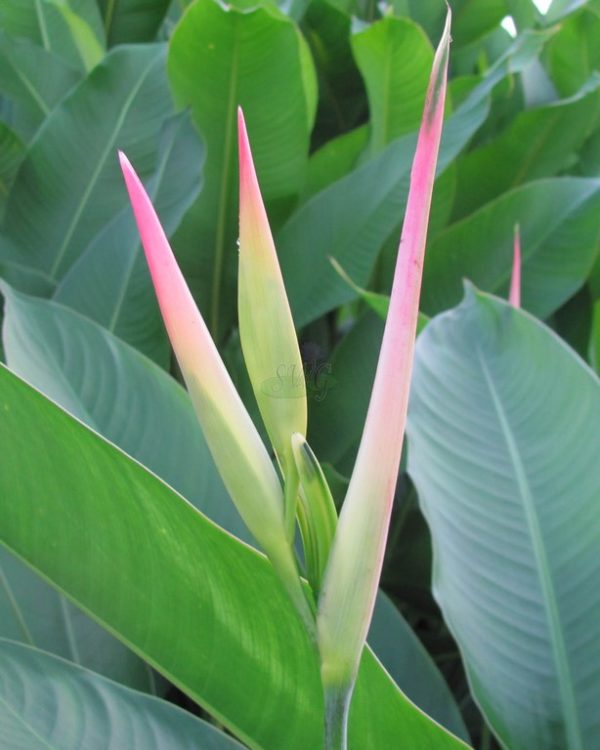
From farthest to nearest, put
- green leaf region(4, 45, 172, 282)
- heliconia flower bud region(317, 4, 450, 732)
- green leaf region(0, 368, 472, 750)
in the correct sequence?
1. green leaf region(4, 45, 172, 282)
2. green leaf region(0, 368, 472, 750)
3. heliconia flower bud region(317, 4, 450, 732)

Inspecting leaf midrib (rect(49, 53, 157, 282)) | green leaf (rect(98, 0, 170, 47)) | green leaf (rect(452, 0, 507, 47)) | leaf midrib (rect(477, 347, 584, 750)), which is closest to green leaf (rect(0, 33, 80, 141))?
leaf midrib (rect(49, 53, 157, 282))

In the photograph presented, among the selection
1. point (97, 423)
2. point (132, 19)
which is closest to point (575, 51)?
point (132, 19)

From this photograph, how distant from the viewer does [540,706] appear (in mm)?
553

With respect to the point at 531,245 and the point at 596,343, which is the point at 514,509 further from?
the point at 531,245

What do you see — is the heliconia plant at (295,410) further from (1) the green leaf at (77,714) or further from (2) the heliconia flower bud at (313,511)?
(1) the green leaf at (77,714)

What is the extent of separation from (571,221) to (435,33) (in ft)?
0.98

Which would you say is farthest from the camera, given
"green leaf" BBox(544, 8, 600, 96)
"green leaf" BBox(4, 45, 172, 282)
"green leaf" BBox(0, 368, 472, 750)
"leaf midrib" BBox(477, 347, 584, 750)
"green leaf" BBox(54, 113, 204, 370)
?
"green leaf" BBox(544, 8, 600, 96)

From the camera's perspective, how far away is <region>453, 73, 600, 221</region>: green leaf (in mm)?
997

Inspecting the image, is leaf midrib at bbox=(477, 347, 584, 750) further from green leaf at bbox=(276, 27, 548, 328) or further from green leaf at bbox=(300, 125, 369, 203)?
green leaf at bbox=(300, 125, 369, 203)

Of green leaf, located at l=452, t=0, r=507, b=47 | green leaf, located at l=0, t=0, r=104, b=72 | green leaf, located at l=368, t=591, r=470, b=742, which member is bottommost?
green leaf, located at l=368, t=591, r=470, b=742

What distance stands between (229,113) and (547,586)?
578 mm

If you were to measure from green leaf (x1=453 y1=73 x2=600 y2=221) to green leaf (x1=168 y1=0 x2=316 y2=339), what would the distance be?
0.71 ft

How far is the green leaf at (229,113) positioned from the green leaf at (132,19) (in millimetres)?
337

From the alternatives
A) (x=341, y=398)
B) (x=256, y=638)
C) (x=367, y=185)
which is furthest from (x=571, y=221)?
(x=256, y=638)
